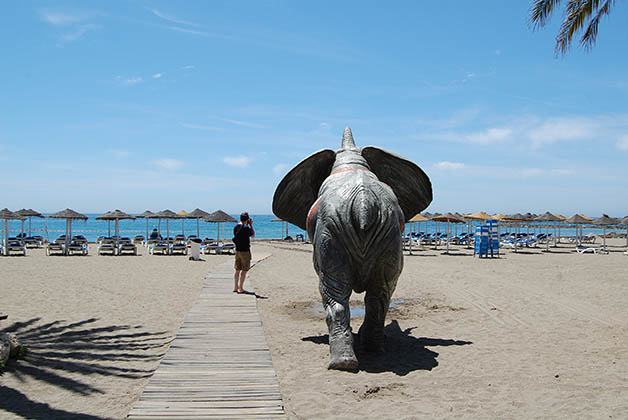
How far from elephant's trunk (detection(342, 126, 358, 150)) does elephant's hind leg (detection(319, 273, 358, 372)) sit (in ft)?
7.79

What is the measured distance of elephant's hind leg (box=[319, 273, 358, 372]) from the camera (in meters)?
5.45

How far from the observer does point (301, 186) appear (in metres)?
7.27

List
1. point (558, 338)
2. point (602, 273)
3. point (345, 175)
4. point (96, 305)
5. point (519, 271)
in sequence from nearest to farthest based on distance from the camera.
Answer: point (345, 175)
point (558, 338)
point (96, 305)
point (602, 273)
point (519, 271)

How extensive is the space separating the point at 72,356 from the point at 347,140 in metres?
4.70

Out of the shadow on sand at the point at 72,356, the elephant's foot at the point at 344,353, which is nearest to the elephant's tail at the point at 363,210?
the elephant's foot at the point at 344,353

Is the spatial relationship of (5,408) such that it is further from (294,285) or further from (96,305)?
(294,285)

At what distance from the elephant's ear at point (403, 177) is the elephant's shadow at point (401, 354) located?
1.88 m

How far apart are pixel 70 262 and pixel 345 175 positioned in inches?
699

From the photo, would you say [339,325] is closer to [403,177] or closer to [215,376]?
[215,376]

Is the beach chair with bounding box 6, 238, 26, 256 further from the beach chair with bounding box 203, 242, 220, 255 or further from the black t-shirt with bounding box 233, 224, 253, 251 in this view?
the black t-shirt with bounding box 233, 224, 253, 251

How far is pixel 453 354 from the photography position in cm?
659

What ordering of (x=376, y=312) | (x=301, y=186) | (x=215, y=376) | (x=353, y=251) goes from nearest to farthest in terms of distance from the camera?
1. (x=215, y=376)
2. (x=353, y=251)
3. (x=376, y=312)
4. (x=301, y=186)

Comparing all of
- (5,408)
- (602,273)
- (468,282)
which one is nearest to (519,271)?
(602,273)

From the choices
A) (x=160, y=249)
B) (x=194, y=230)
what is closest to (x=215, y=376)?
(x=160, y=249)
